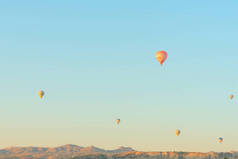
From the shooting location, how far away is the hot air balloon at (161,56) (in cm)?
12520

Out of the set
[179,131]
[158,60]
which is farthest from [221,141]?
[158,60]

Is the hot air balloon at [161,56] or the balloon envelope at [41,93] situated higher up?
the hot air balloon at [161,56]

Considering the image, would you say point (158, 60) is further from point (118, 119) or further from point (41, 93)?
point (118, 119)

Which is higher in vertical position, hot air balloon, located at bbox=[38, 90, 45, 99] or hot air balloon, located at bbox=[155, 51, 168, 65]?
hot air balloon, located at bbox=[155, 51, 168, 65]

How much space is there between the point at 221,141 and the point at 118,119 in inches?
1871

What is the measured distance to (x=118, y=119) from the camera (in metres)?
191

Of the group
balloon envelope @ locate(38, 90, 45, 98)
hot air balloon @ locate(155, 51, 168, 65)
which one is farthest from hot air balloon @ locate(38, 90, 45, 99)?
hot air balloon @ locate(155, 51, 168, 65)

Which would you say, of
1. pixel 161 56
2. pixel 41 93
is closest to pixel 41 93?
pixel 41 93

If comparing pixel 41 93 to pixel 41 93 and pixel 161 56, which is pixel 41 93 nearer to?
pixel 41 93

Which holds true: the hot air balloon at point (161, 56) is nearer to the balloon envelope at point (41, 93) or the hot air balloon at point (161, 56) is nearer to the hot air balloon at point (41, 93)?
the hot air balloon at point (41, 93)

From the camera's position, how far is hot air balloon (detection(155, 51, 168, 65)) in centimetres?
12520

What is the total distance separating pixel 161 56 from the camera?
413ft

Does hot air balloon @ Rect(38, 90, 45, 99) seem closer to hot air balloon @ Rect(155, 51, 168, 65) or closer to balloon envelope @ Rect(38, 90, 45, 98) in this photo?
balloon envelope @ Rect(38, 90, 45, 98)

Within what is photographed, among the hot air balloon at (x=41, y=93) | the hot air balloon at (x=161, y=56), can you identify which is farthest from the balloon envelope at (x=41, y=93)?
the hot air balloon at (x=161, y=56)
